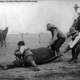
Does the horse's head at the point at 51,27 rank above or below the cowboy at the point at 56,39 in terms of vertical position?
above

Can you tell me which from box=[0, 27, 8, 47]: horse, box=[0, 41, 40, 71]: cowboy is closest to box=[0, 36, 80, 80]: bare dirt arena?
box=[0, 41, 40, 71]: cowboy

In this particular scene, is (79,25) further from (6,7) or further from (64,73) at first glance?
(6,7)

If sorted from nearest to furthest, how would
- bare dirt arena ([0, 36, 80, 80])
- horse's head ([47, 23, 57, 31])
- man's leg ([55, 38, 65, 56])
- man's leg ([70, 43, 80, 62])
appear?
bare dirt arena ([0, 36, 80, 80]), man's leg ([70, 43, 80, 62]), man's leg ([55, 38, 65, 56]), horse's head ([47, 23, 57, 31])

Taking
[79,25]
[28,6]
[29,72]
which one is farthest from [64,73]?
[28,6]

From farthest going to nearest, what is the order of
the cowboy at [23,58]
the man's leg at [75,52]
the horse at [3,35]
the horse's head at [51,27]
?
the horse at [3,35] → the horse's head at [51,27] → the man's leg at [75,52] → the cowboy at [23,58]

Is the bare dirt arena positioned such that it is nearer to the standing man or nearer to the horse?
the standing man

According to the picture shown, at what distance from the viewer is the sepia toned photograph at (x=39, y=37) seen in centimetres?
820

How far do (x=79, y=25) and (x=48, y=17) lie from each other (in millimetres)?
1067

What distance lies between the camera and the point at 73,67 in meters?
8.07

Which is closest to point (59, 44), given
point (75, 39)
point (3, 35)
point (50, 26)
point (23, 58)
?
point (75, 39)

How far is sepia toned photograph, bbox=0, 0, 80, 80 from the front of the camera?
8.20m

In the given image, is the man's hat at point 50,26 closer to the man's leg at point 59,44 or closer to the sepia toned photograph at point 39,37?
the sepia toned photograph at point 39,37

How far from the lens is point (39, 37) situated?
29.3ft

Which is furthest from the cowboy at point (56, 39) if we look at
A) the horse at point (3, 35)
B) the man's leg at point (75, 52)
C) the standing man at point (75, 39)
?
the horse at point (3, 35)
